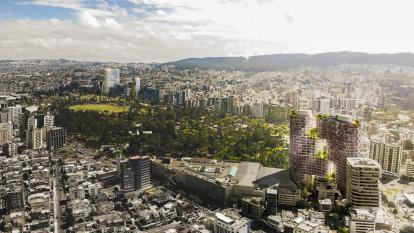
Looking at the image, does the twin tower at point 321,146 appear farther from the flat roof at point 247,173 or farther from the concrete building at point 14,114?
the concrete building at point 14,114

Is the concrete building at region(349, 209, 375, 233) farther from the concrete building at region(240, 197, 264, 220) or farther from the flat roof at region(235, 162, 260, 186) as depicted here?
the flat roof at region(235, 162, 260, 186)

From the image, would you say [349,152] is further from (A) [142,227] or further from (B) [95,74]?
(B) [95,74]

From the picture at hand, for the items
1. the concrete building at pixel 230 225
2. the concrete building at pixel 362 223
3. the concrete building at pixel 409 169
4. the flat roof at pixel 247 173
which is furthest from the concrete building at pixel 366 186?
the concrete building at pixel 409 169

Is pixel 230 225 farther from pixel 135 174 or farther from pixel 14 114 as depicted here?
pixel 14 114

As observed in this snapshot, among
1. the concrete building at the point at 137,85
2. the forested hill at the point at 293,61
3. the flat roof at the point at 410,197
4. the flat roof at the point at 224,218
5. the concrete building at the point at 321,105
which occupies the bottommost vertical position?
the flat roof at the point at 410,197

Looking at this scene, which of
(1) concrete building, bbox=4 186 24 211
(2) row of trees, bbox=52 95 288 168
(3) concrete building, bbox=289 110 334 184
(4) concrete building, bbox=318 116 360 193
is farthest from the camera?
(2) row of trees, bbox=52 95 288 168

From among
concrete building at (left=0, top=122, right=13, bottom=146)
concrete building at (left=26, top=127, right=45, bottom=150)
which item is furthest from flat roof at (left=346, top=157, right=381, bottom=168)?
concrete building at (left=0, top=122, right=13, bottom=146)

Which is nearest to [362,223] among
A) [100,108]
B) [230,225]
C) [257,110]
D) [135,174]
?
[230,225]
